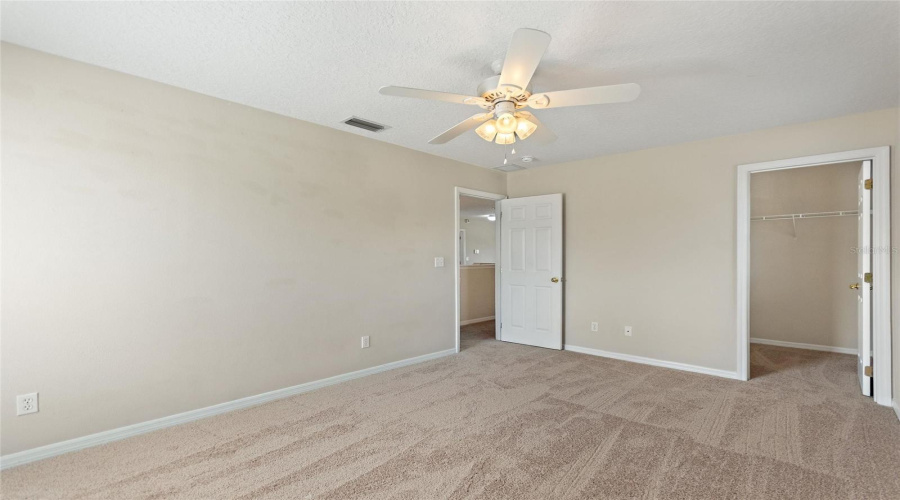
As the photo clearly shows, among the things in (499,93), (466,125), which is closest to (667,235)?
(466,125)

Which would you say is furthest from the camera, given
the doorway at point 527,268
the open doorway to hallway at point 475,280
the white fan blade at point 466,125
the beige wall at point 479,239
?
the beige wall at point 479,239

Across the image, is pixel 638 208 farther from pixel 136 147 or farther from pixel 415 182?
pixel 136 147

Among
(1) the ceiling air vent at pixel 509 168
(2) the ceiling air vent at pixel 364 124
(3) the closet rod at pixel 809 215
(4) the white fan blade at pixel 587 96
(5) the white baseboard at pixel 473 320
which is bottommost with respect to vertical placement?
(5) the white baseboard at pixel 473 320

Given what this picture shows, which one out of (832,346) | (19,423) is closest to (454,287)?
(19,423)

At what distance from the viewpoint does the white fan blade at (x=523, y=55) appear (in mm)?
1632

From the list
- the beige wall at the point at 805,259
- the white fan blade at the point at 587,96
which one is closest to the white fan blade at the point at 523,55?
the white fan blade at the point at 587,96

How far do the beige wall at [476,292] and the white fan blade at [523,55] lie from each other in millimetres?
5112

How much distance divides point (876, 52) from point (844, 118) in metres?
1.38

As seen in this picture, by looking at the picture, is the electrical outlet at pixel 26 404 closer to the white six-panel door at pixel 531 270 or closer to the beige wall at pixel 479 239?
the white six-panel door at pixel 531 270

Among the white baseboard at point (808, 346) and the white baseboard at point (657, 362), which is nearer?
the white baseboard at point (657, 362)

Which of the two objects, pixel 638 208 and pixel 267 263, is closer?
pixel 267 263

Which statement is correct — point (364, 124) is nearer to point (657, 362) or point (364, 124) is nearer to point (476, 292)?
point (657, 362)

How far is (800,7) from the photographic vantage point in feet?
6.18

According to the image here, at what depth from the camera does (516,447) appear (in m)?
2.49
